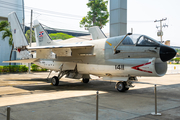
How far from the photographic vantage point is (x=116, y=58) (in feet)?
35.6

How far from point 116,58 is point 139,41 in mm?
1743

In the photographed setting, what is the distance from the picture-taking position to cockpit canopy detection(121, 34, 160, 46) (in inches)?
383

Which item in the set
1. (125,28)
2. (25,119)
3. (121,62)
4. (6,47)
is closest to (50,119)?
(25,119)

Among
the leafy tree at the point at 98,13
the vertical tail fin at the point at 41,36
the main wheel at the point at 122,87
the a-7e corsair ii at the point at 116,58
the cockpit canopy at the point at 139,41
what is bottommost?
the main wheel at the point at 122,87

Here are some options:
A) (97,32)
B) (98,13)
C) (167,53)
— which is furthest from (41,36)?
(98,13)

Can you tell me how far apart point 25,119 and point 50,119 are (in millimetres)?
764

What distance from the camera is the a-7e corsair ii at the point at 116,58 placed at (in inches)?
378

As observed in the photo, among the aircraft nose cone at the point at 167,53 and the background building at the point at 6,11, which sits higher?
the background building at the point at 6,11

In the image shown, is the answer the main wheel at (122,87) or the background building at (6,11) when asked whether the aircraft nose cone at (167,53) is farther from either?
the background building at (6,11)

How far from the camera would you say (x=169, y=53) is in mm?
9227

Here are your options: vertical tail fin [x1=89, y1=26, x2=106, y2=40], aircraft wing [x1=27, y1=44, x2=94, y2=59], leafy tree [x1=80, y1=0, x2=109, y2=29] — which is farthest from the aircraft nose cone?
leafy tree [x1=80, y1=0, x2=109, y2=29]

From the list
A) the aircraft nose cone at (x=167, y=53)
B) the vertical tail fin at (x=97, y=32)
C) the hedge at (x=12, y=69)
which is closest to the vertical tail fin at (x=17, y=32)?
the vertical tail fin at (x=97, y=32)

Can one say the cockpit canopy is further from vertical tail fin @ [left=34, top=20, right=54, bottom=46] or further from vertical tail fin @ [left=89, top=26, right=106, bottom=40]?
vertical tail fin @ [left=34, top=20, right=54, bottom=46]

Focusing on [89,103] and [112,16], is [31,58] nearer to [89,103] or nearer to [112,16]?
[112,16]
